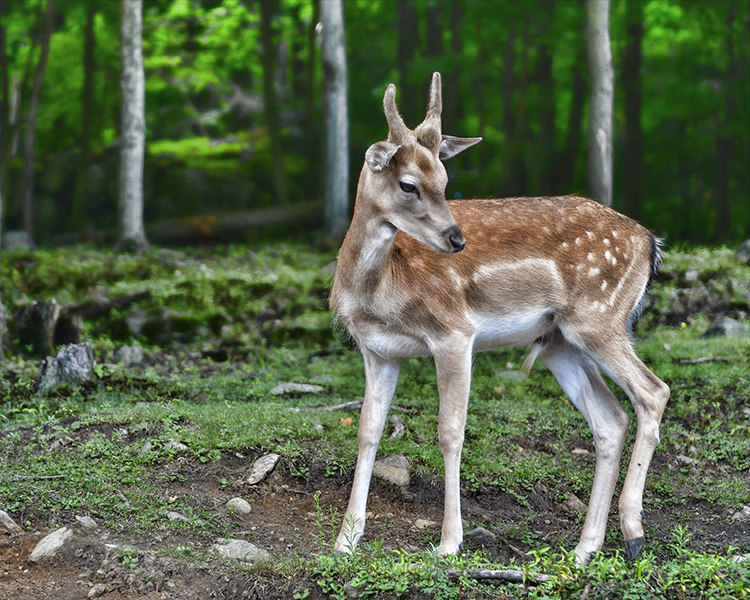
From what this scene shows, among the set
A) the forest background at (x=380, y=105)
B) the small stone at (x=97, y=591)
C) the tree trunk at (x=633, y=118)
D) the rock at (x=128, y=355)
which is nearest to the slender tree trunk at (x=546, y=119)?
the forest background at (x=380, y=105)

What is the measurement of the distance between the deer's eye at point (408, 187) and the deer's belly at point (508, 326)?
89 centimetres

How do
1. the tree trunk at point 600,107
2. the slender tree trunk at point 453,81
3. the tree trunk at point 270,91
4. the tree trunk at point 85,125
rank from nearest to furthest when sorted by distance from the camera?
the tree trunk at point 600,107 → the tree trunk at point 85,125 → the tree trunk at point 270,91 → the slender tree trunk at point 453,81

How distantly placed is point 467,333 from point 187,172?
15309 mm

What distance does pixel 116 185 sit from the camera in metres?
18.1

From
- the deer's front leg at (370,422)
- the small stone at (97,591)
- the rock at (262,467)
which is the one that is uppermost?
the deer's front leg at (370,422)

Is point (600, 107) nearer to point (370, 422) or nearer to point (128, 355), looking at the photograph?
point (128, 355)

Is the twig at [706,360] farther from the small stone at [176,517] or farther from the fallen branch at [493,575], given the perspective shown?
the small stone at [176,517]

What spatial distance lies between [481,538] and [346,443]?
4.44ft

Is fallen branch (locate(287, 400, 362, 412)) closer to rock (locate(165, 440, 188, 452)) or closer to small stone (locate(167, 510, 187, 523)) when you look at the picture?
rock (locate(165, 440, 188, 452))

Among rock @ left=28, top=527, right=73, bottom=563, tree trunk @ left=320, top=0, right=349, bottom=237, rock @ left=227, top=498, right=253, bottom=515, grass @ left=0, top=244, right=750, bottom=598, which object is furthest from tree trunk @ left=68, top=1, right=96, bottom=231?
rock @ left=28, top=527, right=73, bottom=563

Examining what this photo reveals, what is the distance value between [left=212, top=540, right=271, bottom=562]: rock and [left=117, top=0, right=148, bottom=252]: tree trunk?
1027cm

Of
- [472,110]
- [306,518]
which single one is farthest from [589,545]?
[472,110]

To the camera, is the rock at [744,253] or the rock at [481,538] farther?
the rock at [744,253]

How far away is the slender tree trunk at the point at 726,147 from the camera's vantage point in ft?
56.6
